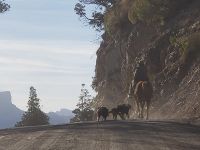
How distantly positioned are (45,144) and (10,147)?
3.10 ft

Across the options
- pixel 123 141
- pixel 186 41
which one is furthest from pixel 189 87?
pixel 123 141

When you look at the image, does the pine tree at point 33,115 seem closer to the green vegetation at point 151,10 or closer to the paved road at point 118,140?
the green vegetation at point 151,10

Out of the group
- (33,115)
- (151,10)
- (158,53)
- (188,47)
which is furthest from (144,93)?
(33,115)

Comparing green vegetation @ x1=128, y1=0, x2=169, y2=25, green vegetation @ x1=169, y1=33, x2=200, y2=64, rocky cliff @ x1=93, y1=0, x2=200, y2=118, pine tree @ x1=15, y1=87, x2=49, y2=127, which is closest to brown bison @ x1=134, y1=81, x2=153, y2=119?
rocky cliff @ x1=93, y1=0, x2=200, y2=118

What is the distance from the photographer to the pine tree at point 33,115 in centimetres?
9044

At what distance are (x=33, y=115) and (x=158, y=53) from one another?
166 ft

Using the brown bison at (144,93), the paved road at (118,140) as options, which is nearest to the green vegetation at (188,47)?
the brown bison at (144,93)

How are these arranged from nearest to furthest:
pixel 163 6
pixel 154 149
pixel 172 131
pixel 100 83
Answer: pixel 154 149, pixel 172 131, pixel 163 6, pixel 100 83

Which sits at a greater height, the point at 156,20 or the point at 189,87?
the point at 156,20

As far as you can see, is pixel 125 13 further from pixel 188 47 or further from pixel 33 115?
pixel 33 115

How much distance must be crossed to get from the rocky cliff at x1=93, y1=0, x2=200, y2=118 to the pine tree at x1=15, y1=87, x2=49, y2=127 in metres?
26.6

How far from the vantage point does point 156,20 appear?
48.2 metres

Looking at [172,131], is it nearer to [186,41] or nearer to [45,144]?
[45,144]

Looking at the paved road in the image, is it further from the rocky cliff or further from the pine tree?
the pine tree
